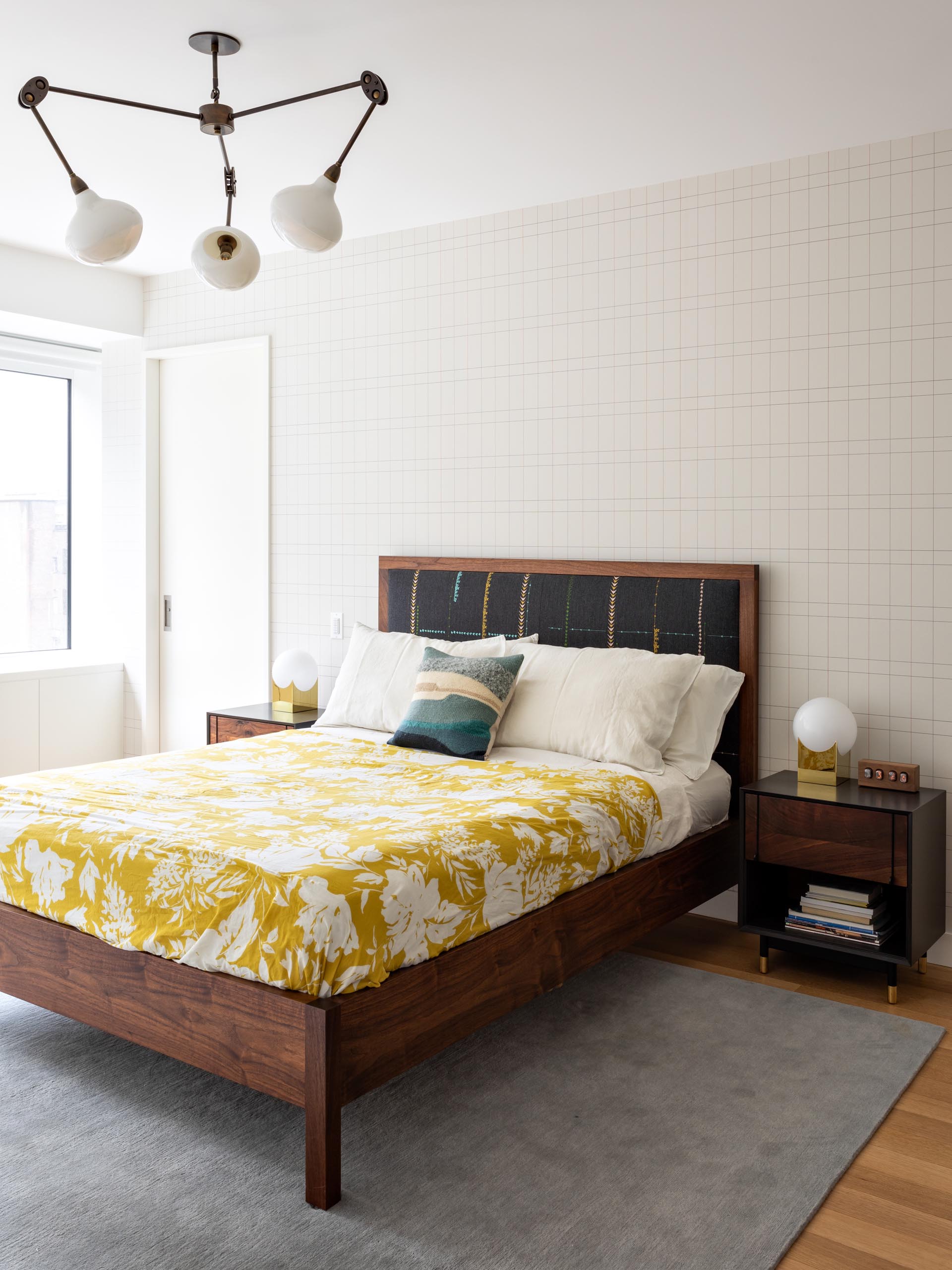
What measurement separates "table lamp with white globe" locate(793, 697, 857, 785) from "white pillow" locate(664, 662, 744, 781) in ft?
0.88

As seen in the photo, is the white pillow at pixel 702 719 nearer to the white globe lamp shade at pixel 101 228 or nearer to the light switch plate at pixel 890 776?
the light switch plate at pixel 890 776

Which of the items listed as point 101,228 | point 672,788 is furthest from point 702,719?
point 101,228

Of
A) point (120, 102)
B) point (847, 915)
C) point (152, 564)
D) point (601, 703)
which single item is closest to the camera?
point (120, 102)

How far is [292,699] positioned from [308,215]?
227cm

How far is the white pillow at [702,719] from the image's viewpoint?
3422mm

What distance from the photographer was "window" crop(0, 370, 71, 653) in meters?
5.17

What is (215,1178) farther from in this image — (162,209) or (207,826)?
(162,209)

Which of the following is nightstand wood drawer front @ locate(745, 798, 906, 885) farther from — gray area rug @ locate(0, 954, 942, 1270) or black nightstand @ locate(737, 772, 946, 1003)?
gray area rug @ locate(0, 954, 942, 1270)

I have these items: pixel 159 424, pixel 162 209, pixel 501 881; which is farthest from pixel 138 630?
pixel 501 881

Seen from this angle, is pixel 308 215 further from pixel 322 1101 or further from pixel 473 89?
pixel 322 1101

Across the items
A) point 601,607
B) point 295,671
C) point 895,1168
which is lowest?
point 895,1168

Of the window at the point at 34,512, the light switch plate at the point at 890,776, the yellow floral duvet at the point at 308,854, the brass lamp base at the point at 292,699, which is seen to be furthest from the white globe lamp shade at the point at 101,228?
the window at the point at 34,512

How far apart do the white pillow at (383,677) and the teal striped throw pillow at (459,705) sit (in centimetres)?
15

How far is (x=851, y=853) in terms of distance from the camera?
9.91 ft
